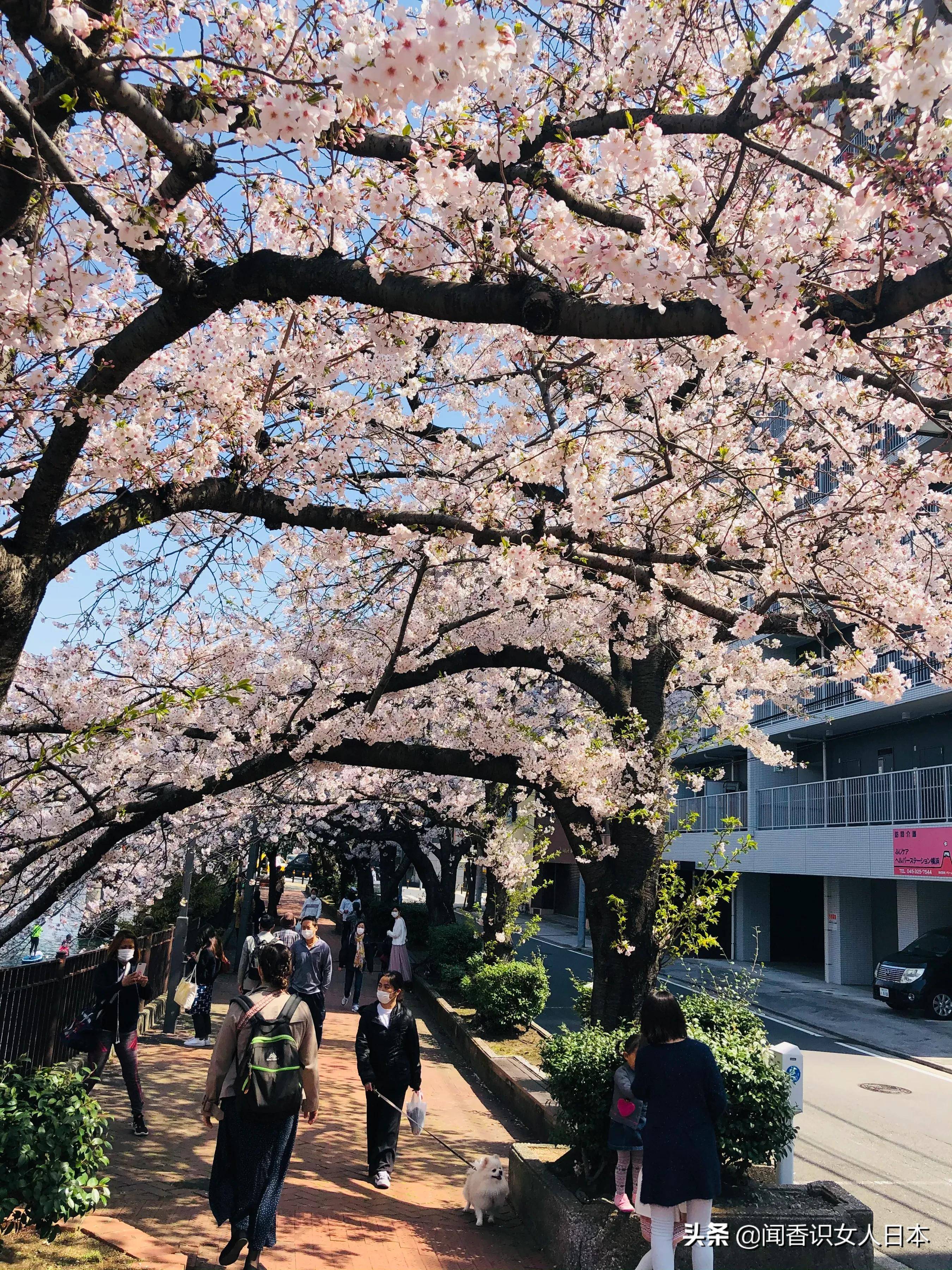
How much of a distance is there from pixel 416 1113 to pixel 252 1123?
2.51 metres

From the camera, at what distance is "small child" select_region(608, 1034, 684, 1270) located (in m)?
5.64

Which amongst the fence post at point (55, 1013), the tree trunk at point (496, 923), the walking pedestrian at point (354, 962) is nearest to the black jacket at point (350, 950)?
the walking pedestrian at point (354, 962)

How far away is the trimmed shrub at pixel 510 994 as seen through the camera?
1277cm

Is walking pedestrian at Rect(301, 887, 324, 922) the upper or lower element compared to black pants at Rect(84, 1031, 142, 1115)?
upper

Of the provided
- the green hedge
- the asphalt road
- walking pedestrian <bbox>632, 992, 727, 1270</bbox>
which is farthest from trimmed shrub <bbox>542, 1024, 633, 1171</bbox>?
the asphalt road

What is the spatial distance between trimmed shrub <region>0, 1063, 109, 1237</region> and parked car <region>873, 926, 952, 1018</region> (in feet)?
61.2

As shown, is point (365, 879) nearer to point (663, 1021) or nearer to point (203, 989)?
point (203, 989)

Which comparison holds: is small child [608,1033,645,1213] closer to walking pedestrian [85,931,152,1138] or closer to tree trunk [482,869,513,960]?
walking pedestrian [85,931,152,1138]

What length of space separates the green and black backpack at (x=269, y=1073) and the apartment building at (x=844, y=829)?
49.6ft

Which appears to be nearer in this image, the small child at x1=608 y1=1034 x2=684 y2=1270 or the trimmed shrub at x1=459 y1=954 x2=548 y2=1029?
the small child at x1=608 y1=1034 x2=684 y2=1270

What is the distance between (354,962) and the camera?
16.3 meters

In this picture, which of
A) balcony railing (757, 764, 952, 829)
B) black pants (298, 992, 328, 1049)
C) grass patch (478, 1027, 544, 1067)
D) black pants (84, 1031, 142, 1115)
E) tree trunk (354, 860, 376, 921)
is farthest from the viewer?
tree trunk (354, 860, 376, 921)

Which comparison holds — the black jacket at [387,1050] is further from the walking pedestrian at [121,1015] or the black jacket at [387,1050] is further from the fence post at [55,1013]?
the fence post at [55,1013]

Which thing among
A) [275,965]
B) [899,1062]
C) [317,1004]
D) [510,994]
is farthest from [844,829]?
[275,965]
